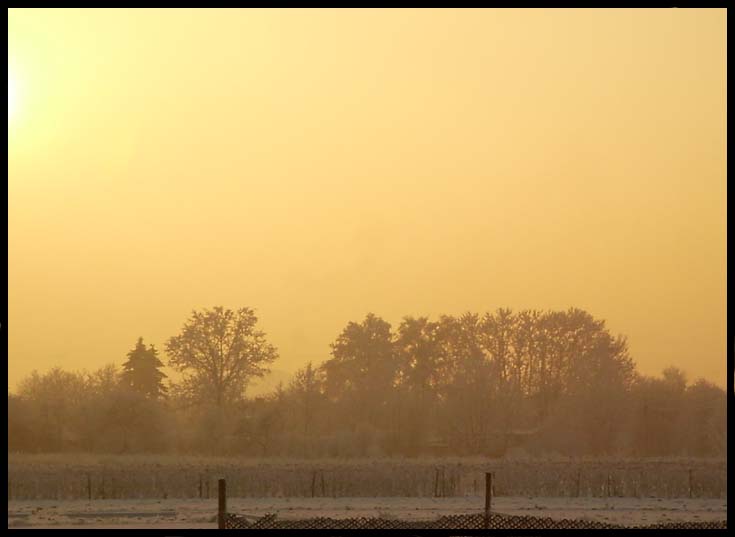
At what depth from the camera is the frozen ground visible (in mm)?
17312

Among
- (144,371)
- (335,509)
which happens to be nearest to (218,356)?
(144,371)

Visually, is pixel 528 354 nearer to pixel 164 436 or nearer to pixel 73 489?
pixel 164 436

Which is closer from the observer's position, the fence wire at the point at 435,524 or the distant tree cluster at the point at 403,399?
the fence wire at the point at 435,524

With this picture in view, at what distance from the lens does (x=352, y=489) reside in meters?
22.4

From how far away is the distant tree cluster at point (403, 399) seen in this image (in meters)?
33.3

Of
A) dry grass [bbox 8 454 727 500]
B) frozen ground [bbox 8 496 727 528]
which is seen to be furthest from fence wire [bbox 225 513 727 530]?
dry grass [bbox 8 454 727 500]

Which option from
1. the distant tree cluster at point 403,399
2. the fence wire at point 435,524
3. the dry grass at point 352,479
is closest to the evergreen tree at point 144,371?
the distant tree cluster at point 403,399

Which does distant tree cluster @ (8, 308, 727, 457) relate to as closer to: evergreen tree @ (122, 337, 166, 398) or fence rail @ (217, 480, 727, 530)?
evergreen tree @ (122, 337, 166, 398)

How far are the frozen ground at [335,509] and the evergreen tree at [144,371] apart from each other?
1417 centimetres

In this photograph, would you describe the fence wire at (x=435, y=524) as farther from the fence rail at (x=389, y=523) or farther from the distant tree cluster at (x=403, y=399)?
the distant tree cluster at (x=403, y=399)

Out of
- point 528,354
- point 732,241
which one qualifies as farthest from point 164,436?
point 732,241

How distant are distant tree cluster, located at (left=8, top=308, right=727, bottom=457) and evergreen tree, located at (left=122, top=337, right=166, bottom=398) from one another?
38 millimetres

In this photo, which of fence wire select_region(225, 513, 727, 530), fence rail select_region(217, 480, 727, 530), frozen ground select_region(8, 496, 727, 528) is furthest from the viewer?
frozen ground select_region(8, 496, 727, 528)

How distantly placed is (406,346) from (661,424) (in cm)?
724
